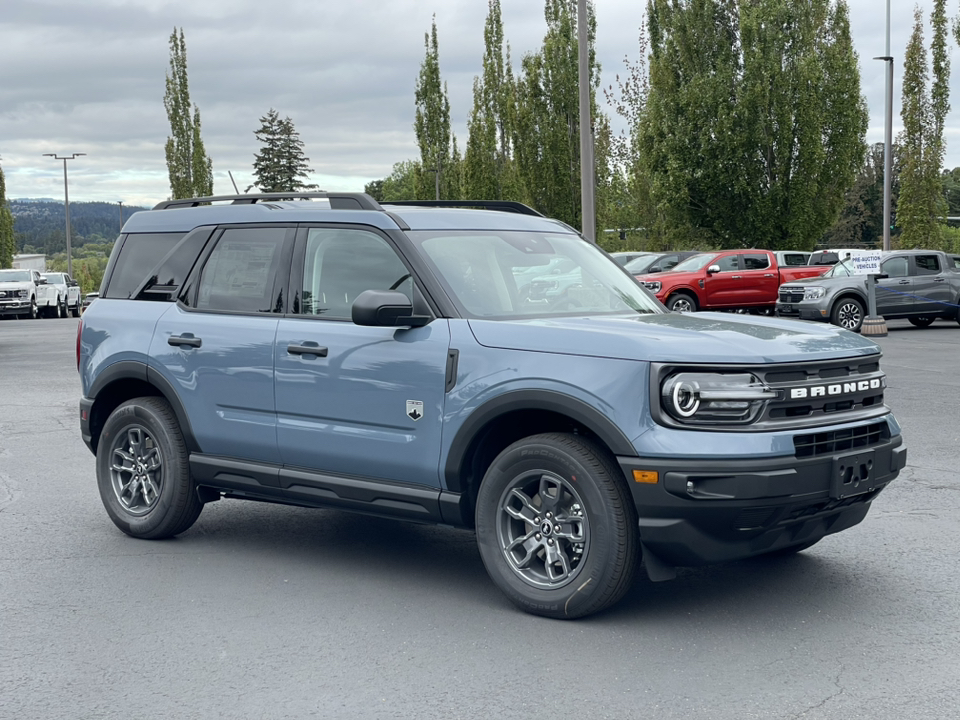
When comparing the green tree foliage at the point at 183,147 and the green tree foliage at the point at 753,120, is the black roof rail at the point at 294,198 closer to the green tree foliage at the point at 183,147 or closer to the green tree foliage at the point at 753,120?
the green tree foliage at the point at 753,120

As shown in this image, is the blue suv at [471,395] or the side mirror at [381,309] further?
the side mirror at [381,309]

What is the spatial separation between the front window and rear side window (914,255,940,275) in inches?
213

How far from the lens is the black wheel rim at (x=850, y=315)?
23.9m

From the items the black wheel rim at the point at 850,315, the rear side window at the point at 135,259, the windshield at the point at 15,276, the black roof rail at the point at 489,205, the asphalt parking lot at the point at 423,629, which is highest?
the black roof rail at the point at 489,205

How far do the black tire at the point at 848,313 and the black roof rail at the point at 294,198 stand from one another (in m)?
18.7

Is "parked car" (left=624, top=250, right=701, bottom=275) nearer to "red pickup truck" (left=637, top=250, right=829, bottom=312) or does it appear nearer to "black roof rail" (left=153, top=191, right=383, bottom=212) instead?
"red pickup truck" (left=637, top=250, right=829, bottom=312)

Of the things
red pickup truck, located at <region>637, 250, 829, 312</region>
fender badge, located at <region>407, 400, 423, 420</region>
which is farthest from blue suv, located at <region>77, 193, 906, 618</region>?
red pickup truck, located at <region>637, 250, 829, 312</region>

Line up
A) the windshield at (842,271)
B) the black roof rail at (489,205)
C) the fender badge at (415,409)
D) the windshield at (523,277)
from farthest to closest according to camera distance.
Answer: the windshield at (842,271), the black roof rail at (489,205), the windshield at (523,277), the fender badge at (415,409)

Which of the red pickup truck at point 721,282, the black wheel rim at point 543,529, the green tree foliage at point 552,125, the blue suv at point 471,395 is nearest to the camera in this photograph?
the blue suv at point 471,395

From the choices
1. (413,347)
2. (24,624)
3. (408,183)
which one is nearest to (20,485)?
(24,624)

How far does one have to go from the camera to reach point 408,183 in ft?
458

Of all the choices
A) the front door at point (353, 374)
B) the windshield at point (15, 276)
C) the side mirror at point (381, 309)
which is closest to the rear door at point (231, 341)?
the front door at point (353, 374)

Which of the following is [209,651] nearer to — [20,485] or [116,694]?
[116,694]

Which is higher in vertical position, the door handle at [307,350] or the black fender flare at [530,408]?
the door handle at [307,350]
